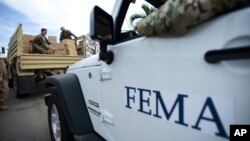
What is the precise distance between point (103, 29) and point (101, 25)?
0.04 m

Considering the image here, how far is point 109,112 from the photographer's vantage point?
1769 mm

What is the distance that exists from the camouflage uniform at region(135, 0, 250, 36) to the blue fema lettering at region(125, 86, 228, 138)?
35cm

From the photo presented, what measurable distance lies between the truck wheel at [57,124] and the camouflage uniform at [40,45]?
18.1ft

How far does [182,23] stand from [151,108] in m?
0.55

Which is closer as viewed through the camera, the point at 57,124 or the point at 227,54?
the point at 227,54

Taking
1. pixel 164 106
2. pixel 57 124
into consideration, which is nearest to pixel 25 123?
pixel 57 124

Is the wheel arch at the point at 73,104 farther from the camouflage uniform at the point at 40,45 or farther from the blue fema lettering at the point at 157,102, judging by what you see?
the camouflage uniform at the point at 40,45

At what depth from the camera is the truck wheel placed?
245cm

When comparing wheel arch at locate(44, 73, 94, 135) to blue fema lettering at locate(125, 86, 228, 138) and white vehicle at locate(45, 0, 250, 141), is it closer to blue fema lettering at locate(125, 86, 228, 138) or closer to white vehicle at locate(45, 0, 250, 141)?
white vehicle at locate(45, 0, 250, 141)

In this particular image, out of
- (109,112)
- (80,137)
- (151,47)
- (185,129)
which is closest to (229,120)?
(185,129)

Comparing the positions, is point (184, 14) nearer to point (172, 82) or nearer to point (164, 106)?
point (172, 82)

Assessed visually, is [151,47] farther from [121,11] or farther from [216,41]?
[121,11]

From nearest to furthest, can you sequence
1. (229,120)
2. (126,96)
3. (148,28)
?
1. (229,120)
2. (148,28)
3. (126,96)

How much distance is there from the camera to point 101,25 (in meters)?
1.54
